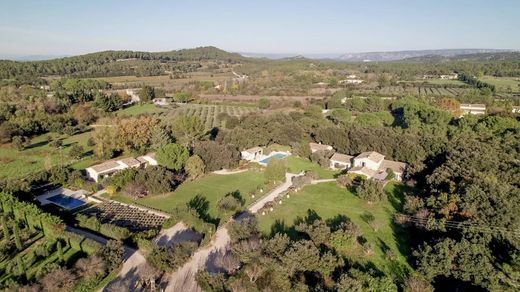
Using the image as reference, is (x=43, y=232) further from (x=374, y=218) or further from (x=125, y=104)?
(x=125, y=104)

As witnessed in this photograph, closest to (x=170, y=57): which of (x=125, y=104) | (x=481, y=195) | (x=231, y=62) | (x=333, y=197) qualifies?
(x=231, y=62)

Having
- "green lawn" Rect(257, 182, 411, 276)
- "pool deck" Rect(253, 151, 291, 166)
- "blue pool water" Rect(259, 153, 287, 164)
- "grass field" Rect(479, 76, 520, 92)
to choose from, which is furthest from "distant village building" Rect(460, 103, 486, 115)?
"green lawn" Rect(257, 182, 411, 276)

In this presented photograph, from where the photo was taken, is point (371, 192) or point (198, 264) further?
point (371, 192)

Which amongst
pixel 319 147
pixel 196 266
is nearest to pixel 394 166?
pixel 319 147

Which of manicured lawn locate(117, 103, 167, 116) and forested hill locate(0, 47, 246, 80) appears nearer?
manicured lawn locate(117, 103, 167, 116)

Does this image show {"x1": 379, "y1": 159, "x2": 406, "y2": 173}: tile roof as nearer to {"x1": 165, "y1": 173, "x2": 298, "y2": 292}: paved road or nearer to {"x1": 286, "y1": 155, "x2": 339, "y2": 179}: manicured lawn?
{"x1": 286, "y1": 155, "x2": 339, "y2": 179}: manicured lawn

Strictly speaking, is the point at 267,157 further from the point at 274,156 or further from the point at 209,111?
Result: the point at 209,111
